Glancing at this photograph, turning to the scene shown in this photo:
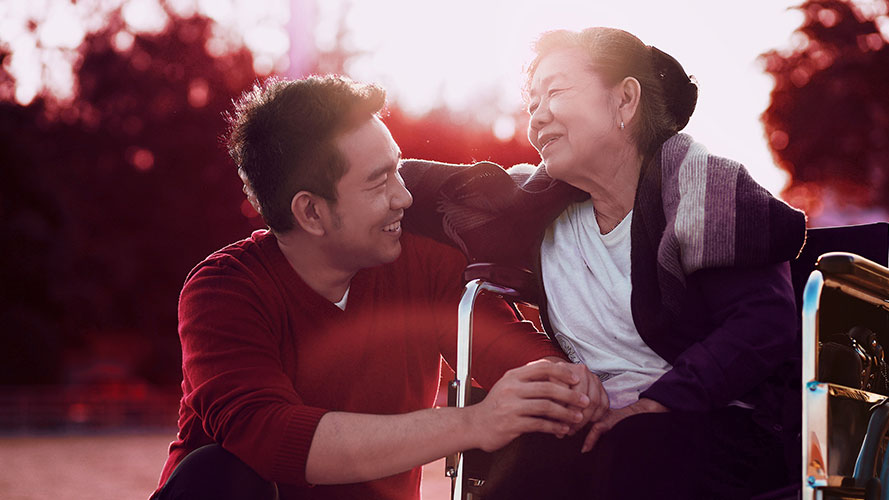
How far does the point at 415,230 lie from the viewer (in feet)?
9.60

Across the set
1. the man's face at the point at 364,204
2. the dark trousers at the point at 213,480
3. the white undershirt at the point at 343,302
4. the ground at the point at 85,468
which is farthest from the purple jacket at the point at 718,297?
the ground at the point at 85,468

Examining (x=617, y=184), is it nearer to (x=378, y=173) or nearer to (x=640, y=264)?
(x=640, y=264)

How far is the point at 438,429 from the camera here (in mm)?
2178

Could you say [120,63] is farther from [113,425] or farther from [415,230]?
[415,230]

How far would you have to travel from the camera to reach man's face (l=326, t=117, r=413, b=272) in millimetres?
2648

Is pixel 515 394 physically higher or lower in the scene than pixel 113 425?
lower

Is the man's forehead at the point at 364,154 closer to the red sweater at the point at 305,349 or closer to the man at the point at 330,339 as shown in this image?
the man at the point at 330,339

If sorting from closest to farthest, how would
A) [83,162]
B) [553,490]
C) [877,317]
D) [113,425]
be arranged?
[553,490]
[877,317]
[113,425]
[83,162]

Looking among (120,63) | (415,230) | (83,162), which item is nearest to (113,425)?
(83,162)

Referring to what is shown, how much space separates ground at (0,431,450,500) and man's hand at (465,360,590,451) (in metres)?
5.95

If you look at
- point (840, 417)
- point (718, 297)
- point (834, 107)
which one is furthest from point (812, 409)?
point (834, 107)

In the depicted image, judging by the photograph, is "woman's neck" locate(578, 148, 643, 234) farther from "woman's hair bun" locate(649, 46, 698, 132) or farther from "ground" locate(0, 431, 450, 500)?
"ground" locate(0, 431, 450, 500)

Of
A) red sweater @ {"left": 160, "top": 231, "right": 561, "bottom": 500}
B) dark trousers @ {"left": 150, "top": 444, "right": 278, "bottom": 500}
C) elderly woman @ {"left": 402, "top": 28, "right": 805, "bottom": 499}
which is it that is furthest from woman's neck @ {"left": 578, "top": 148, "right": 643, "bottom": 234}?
dark trousers @ {"left": 150, "top": 444, "right": 278, "bottom": 500}

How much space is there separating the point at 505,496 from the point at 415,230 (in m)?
0.87
